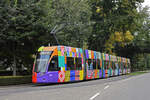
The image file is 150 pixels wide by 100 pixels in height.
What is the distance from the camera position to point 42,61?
18875 mm

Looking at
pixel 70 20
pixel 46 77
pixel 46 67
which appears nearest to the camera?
pixel 46 77

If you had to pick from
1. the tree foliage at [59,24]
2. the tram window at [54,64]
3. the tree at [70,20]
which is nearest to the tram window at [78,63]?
the tram window at [54,64]

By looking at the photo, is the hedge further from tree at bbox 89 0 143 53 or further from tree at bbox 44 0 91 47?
tree at bbox 89 0 143 53

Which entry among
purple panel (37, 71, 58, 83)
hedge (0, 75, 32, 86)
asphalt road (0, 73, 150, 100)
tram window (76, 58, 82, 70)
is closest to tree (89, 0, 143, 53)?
tram window (76, 58, 82, 70)

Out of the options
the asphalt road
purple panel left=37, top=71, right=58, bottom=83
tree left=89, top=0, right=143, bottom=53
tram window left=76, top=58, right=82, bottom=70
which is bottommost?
the asphalt road

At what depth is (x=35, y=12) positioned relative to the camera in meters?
22.5

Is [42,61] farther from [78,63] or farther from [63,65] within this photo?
[78,63]

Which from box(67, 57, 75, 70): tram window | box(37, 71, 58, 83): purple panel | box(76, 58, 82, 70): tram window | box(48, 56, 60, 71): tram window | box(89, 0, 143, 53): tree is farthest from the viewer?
box(89, 0, 143, 53): tree

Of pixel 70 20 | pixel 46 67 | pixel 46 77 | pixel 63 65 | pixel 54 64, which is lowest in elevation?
pixel 46 77

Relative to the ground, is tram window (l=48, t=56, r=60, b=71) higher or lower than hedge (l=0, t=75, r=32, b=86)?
higher

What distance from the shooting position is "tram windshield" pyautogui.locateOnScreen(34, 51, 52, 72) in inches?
733

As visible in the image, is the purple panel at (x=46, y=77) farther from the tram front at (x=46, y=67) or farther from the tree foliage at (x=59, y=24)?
the tree foliage at (x=59, y=24)

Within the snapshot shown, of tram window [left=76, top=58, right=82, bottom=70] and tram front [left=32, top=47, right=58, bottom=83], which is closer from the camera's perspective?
tram front [left=32, top=47, right=58, bottom=83]

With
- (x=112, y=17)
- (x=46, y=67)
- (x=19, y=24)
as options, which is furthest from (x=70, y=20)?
(x=46, y=67)
